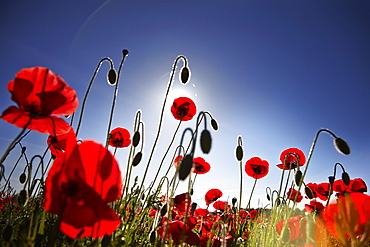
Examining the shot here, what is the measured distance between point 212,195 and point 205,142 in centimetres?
395

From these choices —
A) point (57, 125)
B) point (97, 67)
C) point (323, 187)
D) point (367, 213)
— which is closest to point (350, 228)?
point (367, 213)

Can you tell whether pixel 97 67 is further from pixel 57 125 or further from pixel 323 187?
pixel 323 187

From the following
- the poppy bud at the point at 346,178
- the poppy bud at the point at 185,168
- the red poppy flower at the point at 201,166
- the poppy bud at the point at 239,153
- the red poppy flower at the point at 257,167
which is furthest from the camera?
the red poppy flower at the point at 201,166

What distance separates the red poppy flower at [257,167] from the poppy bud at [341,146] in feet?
7.58

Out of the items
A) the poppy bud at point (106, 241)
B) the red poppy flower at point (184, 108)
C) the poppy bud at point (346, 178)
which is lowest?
the poppy bud at point (106, 241)

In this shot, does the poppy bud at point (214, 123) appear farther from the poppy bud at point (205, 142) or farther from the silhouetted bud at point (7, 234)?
the silhouetted bud at point (7, 234)

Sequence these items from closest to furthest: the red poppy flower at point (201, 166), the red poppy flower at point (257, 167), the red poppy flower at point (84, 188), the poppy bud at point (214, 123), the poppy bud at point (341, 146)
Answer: the red poppy flower at point (84, 188)
the poppy bud at point (341, 146)
the poppy bud at point (214, 123)
the red poppy flower at point (257, 167)
the red poppy flower at point (201, 166)

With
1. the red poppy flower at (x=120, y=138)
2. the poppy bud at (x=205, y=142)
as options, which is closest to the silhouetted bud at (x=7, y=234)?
the poppy bud at (x=205, y=142)

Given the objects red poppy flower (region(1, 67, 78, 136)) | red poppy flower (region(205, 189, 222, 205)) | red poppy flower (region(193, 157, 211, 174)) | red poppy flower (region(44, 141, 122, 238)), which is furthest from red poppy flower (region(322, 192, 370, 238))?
red poppy flower (region(205, 189, 222, 205))

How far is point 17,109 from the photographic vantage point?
3.47 feet

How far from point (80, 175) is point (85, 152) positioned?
0.08 m

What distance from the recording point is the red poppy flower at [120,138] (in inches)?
108

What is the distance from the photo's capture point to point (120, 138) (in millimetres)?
2736

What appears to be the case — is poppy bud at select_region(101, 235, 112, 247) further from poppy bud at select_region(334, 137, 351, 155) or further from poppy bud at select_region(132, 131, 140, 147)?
poppy bud at select_region(334, 137, 351, 155)
